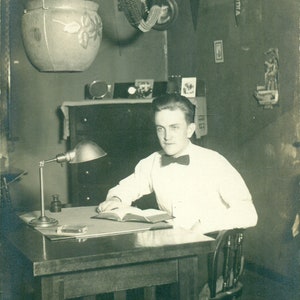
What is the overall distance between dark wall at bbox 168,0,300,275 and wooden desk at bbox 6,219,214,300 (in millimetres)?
1838

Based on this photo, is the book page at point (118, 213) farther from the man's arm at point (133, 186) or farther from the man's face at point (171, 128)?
the man's face at point (171, 128)

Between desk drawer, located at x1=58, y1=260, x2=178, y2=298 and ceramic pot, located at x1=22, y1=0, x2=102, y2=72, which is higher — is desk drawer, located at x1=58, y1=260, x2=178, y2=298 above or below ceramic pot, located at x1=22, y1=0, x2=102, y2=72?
below

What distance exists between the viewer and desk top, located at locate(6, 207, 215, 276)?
6.66 feet

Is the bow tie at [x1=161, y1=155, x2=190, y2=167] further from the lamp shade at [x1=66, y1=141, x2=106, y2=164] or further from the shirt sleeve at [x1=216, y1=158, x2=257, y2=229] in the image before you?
the lamp shade at [x1=66, y1=141, x2=106, y2=164]

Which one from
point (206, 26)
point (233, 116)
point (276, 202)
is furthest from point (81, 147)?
point (206, 26)

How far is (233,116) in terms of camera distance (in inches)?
185

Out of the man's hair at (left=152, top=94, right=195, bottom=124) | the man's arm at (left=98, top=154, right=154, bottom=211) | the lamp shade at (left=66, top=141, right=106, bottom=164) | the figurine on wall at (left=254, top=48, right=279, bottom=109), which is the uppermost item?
the figurine on wall at (left=254, top=48, right=279, bottom=109)

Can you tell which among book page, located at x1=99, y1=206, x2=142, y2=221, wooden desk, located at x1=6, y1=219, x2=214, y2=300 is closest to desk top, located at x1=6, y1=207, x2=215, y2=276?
wooden desk, located at x1=6, y1=219, x2=214, y2=300

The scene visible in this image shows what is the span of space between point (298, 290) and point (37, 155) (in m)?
2.89

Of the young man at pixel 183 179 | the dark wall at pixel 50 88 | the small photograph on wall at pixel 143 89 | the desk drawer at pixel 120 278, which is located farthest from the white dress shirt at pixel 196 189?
the dark wall at pixel 50 88

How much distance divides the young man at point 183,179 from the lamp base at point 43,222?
35cm

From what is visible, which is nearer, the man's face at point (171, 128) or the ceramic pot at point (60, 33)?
the ceramic pot at point (60, 33)

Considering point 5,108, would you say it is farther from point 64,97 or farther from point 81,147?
point 81,147

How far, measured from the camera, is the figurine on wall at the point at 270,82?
406 centimetres
